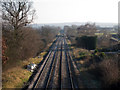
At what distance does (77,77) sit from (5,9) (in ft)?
44.6

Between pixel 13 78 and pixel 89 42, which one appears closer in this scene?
pixel 13 78

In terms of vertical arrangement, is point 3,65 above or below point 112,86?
above

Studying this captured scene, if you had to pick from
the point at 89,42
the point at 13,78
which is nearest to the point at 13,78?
the point at 13,78

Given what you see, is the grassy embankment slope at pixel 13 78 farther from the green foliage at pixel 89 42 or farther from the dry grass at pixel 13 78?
the green foliage at pixel 89 42

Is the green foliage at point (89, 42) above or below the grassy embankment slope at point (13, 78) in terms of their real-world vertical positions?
above

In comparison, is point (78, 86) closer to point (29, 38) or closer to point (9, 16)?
point (29, 38)

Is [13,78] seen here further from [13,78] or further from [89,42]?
[89,42]

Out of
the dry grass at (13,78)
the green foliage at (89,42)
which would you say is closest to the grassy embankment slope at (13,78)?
the dry grass at (13,78)

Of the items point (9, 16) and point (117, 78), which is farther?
point (9, 16)

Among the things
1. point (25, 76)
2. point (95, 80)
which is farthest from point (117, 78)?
point (25, 76)

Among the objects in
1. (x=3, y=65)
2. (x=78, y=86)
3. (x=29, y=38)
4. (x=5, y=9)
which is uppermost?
(x=5, y=9)

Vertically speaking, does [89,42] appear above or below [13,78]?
above

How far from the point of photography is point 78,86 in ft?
35.1

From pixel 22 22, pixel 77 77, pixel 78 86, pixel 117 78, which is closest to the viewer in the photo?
pixel 117 78
